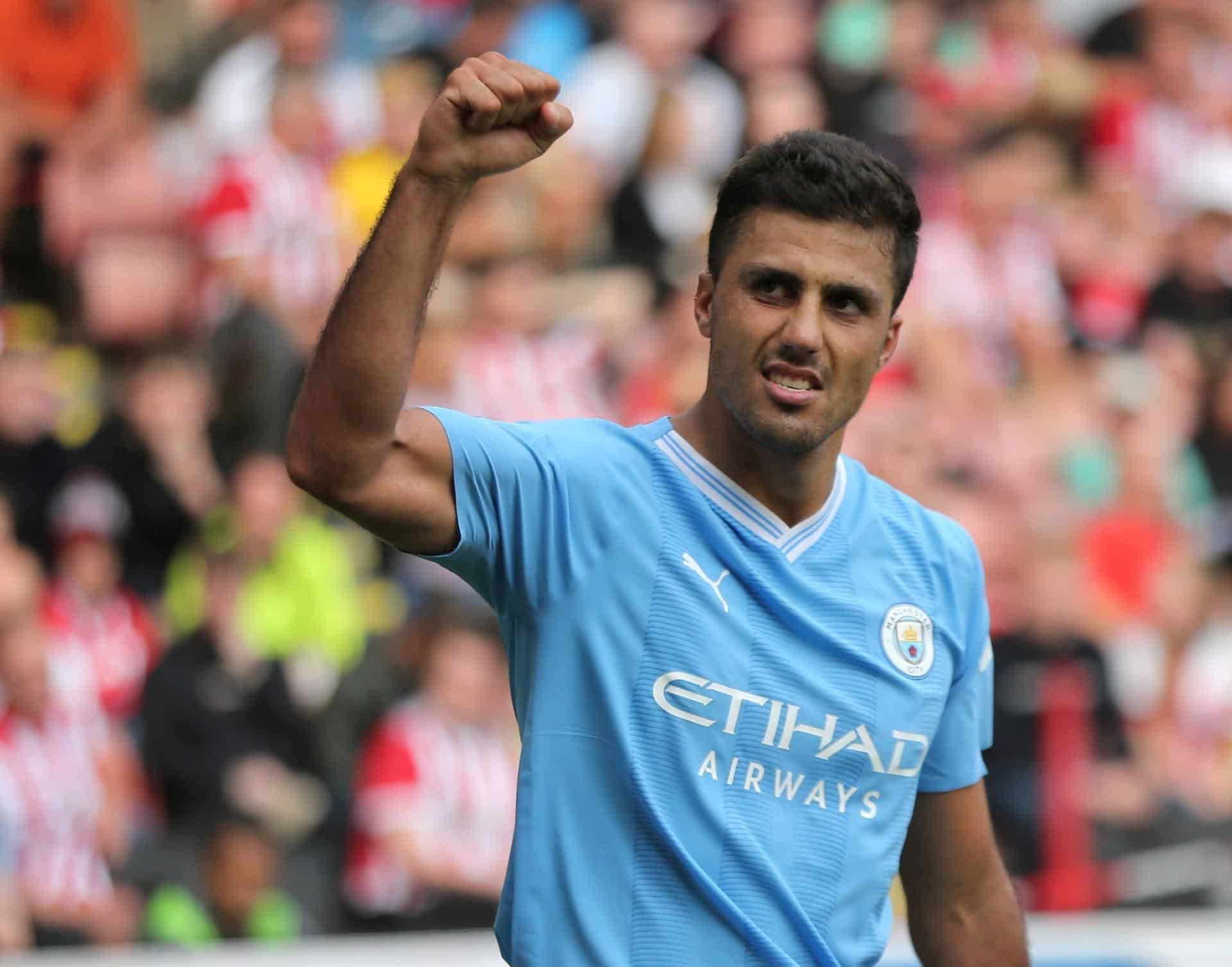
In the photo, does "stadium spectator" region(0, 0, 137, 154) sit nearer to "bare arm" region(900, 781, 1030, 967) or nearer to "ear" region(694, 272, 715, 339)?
"ear" region(694, 272, 715, 339)

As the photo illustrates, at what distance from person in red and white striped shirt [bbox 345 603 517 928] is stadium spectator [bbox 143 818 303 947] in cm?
27

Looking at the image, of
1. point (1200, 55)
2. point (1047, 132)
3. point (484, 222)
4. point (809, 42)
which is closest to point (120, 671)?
point (484, 222)

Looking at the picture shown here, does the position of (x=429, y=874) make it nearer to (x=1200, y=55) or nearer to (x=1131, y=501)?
(x=1131, y=501)

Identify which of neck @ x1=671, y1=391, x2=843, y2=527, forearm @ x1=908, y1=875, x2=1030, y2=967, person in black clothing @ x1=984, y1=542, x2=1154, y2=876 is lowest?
person in black clothing @ x1=984, y1=542, x2=1154, y2=876

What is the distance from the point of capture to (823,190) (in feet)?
8.74

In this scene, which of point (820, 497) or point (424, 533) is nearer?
point (424, 533)

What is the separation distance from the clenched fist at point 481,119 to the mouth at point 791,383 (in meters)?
0.50

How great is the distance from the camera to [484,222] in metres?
8.06

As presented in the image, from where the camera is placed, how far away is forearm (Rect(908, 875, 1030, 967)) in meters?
2.98

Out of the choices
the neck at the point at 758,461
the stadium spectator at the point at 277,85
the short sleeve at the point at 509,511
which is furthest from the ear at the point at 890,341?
the stadium spectator at the point at 277,85

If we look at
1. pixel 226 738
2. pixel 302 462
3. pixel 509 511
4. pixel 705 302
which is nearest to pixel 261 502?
pixel 226 738

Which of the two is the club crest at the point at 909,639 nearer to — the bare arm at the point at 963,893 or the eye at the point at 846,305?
the bare arm at the point at 963,893

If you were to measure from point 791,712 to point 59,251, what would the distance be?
5639 millimetres

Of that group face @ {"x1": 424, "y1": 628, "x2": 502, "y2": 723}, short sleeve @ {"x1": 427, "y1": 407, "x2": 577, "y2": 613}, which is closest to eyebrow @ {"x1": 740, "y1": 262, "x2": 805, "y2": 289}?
short sleeve @ {"x1": 427, "y1": 407, "x2": 577, "y2": 613}
